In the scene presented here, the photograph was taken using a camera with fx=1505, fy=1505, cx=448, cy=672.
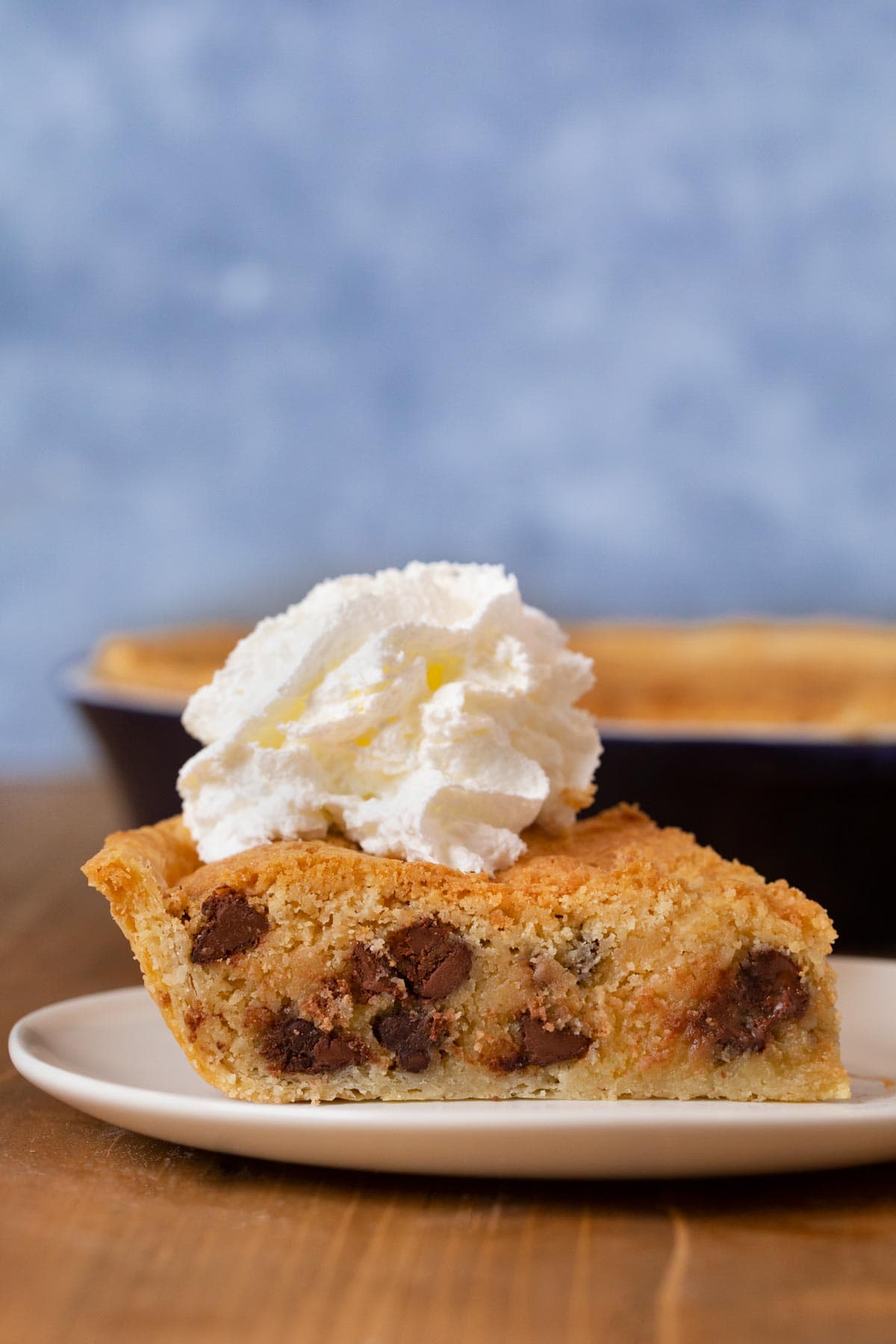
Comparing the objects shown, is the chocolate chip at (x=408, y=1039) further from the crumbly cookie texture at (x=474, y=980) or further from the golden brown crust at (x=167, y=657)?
the golden brown crust at (x=167, y=657)

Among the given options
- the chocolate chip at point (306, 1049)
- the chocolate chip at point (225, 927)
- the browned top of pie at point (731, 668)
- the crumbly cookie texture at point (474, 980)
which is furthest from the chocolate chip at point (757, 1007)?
the browned top of pie at point (731, 668)

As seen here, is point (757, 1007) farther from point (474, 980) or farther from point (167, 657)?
point (167, 657)

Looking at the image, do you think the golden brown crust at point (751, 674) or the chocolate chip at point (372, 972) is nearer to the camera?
the chocolate chip at point (372, 972)

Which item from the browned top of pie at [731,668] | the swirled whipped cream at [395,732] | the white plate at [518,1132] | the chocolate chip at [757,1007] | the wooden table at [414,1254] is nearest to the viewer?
the wooden table at [414,1254]

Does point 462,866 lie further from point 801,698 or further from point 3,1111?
point 801,698

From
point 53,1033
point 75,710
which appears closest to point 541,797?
point 53,1033

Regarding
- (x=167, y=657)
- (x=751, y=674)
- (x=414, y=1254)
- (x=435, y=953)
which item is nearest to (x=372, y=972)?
(x=435, y=953)
